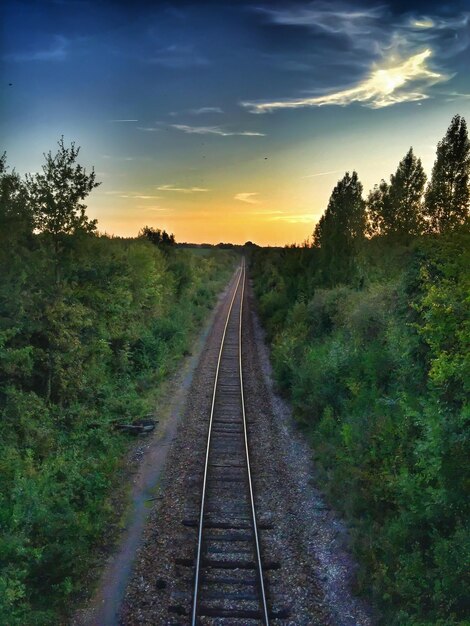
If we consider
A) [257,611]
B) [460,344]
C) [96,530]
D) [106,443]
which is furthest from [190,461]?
[460,344]

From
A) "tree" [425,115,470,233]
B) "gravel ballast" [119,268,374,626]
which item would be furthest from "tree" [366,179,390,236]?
"gravel ballast" [119,268,374,626]

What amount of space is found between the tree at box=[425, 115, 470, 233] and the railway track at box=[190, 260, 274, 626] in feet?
43.1

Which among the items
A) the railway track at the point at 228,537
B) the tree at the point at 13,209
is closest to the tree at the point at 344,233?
the railway track at the point at 228,537

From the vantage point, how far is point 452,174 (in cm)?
2019

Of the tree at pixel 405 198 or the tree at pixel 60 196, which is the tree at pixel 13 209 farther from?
the tree at pixel 405 198

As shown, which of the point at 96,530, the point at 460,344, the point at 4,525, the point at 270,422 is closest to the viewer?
the point at 460,344

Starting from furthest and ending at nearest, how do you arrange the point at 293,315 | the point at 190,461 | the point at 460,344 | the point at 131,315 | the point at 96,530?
the point at 293,315 → the point at 131,315 → the point at 190,461 → the point at 96,530 → the point at 460,344

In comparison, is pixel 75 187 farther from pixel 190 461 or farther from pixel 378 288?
pixel 378 288

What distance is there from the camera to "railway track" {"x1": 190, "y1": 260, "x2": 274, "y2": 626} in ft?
26.8

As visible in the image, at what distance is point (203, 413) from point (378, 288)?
29.0 feet

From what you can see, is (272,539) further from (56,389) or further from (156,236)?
(156,236)

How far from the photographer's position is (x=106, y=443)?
1423 cm

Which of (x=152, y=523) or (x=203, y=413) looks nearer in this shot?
(x=152, y=523)

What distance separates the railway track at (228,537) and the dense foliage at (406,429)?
2.19 meters
